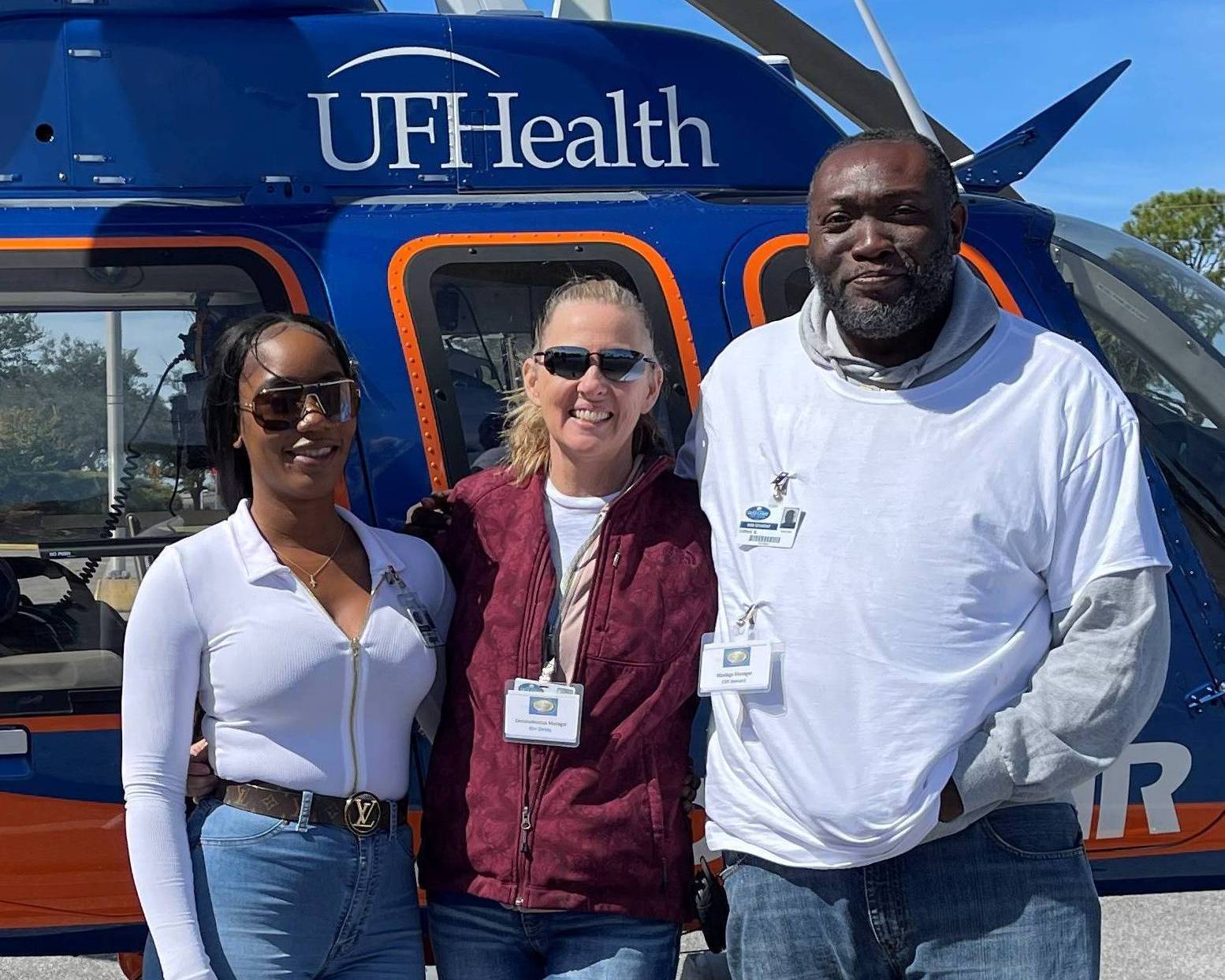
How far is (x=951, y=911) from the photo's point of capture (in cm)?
201

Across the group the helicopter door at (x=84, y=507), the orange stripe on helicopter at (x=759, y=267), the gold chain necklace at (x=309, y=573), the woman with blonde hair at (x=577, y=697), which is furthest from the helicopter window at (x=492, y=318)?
the gold chain necklace at (x=309, y=573)

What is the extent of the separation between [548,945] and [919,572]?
861mm

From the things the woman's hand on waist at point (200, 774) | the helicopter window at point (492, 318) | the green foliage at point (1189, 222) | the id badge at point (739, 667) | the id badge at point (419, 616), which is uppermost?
the green foliage at point (1189, 222)

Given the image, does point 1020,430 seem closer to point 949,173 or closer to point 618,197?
point 949,173

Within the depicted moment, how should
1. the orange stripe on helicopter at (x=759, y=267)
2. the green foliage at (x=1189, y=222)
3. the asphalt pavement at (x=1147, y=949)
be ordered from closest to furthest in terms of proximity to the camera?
the orange stripe on helicopter at (x=759, y=267), the asphalt pavement at (x=1147, y=949), the green foliage at (x=1189, y=222)

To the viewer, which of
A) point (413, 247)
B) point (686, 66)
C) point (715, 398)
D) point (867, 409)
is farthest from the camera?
point (686, 66)

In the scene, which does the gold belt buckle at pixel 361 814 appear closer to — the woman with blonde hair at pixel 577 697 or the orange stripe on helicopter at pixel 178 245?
the woman with blonde hair at pixel 577 697

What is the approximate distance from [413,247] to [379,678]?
4.65 feet

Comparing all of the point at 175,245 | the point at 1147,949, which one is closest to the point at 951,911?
the point at 175,245

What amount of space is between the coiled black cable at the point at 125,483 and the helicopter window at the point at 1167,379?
229 cm

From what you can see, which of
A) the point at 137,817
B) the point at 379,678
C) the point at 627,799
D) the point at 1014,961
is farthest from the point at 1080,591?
the point at 137,817

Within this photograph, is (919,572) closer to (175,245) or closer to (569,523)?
(569,523)

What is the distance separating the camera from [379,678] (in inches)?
85.1

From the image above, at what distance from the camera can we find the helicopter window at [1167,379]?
10.9 ft
